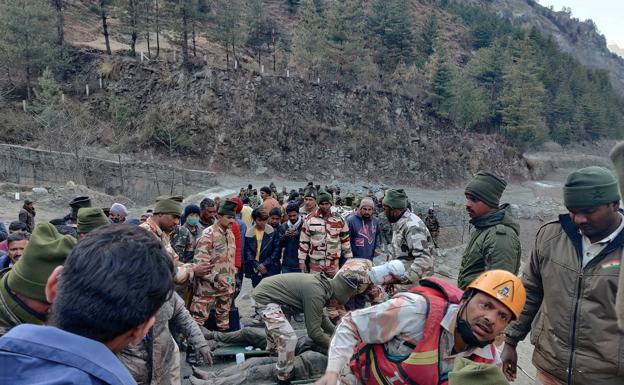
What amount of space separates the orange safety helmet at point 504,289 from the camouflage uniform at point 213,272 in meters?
3.51

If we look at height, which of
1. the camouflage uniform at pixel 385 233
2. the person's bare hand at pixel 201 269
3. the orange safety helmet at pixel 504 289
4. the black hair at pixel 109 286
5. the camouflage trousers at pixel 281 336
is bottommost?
the camouflage uniform at pixel 385 233

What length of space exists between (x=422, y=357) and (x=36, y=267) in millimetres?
1893

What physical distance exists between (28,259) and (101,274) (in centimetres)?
91

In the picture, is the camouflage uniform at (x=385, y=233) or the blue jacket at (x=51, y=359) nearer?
the blue jacket at (x=51, y=359)

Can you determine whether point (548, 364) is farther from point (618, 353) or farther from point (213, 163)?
point (213, 163)

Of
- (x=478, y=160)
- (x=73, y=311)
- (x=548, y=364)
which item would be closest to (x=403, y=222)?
(x=548, y=364)

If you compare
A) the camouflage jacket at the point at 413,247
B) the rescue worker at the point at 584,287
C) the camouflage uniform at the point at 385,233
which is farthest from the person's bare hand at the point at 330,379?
the camouflage uniform at the point at 385,233

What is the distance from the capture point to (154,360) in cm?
255

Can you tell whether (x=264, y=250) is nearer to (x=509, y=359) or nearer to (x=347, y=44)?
(x=509, y=359)

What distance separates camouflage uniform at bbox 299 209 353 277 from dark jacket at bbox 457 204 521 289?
8.07 ft

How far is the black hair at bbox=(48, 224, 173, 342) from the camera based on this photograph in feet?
3.62

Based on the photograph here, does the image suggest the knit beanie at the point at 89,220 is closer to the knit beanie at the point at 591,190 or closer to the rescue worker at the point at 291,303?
the rescue worker at the point at 291,303

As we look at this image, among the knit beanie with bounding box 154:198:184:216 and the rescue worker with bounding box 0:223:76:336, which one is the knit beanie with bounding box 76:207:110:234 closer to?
the knit beanie with bounding box 154:198:184:216

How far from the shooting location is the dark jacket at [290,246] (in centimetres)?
634
